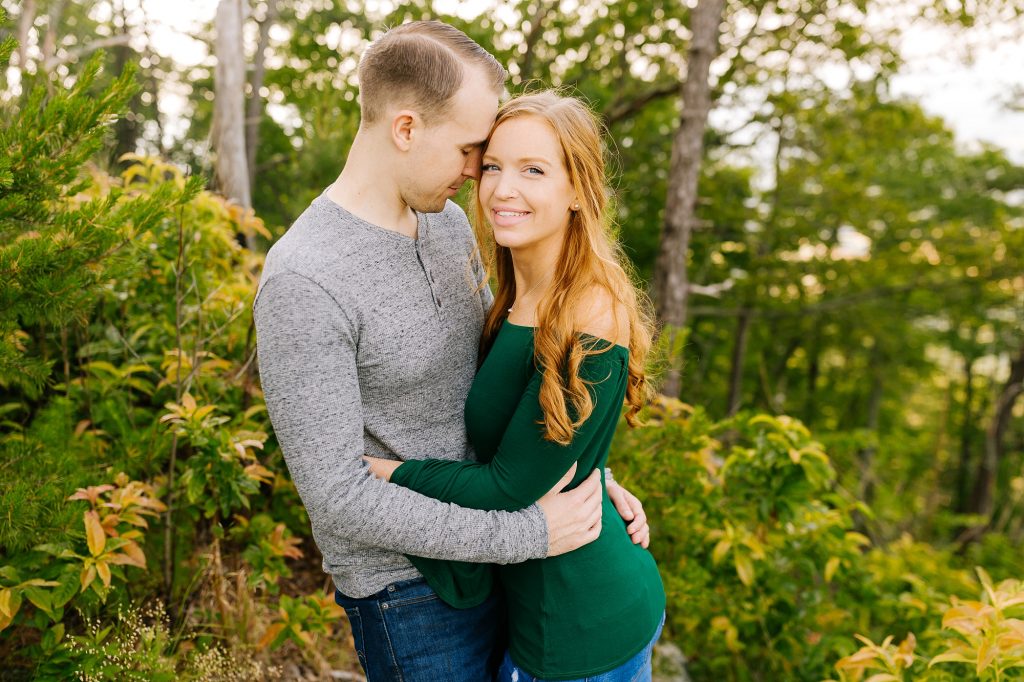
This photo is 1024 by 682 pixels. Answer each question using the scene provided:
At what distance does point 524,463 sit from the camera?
1.41m

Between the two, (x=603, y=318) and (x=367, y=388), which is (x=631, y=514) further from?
(x=367, y=388)

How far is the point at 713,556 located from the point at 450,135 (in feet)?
6.67

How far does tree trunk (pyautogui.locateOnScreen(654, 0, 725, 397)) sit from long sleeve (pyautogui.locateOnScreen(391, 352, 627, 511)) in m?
4.51

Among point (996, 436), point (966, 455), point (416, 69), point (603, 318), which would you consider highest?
point (416, 69)

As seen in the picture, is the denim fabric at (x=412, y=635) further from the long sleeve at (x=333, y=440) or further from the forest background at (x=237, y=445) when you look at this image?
the forest background at (x=237, y=445)

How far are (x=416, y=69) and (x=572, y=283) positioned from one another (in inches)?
23.5

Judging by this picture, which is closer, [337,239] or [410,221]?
[337,239]

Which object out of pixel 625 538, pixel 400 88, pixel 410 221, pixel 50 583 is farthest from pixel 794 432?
pixel 50 583

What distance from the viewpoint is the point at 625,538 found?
1.71 meters

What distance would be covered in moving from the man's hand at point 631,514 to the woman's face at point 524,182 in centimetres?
74

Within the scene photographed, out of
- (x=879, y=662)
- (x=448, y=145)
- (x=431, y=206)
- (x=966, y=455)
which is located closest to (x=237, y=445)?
(x=431, y=206)

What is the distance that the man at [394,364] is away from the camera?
1299mm

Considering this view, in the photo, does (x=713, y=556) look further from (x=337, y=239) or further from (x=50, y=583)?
(x=50, y=583)

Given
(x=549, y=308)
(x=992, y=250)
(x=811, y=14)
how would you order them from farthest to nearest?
(x=992, y=250) → (x=811, y=14) → (x=549, y=308)
